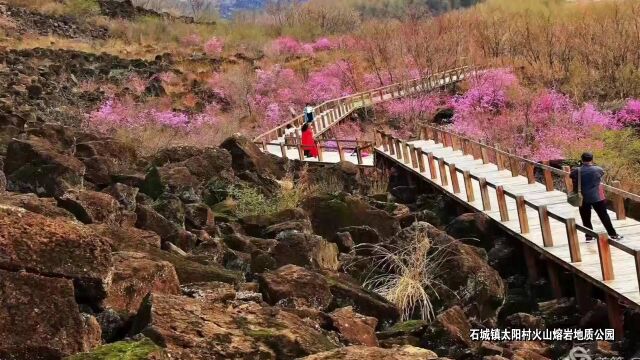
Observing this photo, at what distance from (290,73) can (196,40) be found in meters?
20.9

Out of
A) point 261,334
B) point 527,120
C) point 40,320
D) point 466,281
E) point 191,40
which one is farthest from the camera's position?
point 191,40

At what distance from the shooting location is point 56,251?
18.8 feet

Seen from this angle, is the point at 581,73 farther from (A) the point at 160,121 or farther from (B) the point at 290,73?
(A) the point at 160,121

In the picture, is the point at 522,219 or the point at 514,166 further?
the point at 514,166

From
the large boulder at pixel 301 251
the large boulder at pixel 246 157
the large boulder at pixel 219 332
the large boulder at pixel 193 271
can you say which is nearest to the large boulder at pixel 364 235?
the large boulder at pixel 301 251

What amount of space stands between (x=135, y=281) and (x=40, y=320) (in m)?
1.56

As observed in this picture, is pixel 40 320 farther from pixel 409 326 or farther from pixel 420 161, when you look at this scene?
pixel 420 161

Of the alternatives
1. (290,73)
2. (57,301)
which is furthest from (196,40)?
(57,301)

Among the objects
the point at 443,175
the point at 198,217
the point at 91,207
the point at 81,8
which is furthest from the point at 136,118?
the point at 81,8

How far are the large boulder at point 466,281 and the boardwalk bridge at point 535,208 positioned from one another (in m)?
1.31

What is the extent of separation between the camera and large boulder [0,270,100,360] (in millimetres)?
4973

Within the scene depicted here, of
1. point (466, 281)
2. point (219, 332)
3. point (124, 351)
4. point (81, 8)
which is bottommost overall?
point (466, 281)

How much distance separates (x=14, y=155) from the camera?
13.0m

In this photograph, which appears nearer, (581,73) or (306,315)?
(306,315)
